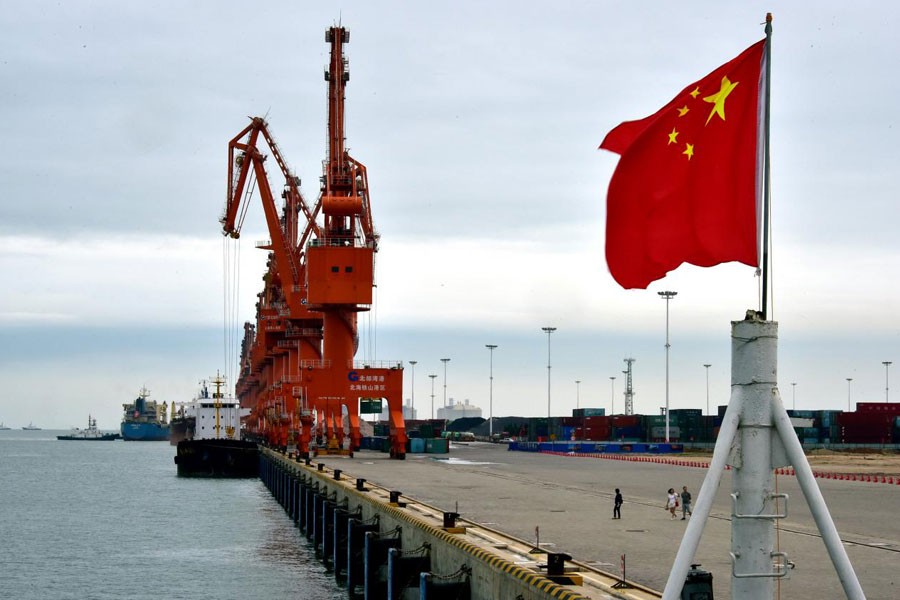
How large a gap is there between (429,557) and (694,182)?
17845 millimetres

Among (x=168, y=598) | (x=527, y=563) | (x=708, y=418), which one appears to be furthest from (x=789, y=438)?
(x=708, y=418)

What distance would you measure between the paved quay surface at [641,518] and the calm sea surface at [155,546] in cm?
545

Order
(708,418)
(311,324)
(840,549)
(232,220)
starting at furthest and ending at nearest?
(708,418) < (311,324) < (232,220) < (840,549)

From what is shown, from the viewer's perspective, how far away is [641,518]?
119 ft

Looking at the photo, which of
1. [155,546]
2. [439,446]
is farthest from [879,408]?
[155,546]

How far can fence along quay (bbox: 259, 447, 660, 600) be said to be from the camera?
19094mm

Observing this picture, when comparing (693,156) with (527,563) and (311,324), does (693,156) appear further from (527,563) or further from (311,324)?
(311,324)

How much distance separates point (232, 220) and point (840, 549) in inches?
3663

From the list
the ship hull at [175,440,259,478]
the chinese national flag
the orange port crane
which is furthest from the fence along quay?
the ship hull at [175,440,259,478]

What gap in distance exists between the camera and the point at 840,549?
9.86 m

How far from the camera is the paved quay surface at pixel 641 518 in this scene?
23.4m

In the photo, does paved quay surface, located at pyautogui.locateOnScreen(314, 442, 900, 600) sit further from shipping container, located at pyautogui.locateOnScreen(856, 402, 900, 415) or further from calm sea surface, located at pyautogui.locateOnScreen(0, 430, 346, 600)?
shipping container, located at pyautogui.locateOnScreen(856, 402, 900, 415)

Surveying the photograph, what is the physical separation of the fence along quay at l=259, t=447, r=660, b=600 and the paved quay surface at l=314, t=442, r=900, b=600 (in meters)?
1.60

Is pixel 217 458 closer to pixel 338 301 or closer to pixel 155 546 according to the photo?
pixel 338 301
